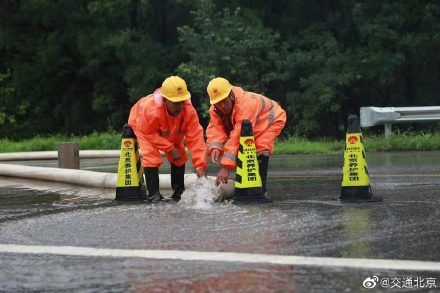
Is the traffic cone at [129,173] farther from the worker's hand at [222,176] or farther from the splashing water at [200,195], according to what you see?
the worker's hand at [222,176]

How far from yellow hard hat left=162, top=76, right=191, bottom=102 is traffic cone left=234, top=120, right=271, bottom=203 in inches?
29.9

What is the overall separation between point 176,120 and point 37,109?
1163 inches

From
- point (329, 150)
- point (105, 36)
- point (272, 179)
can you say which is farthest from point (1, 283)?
point (105, 36)

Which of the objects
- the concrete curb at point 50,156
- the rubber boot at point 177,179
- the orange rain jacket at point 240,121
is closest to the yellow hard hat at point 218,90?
the orange rain jacket at point 240,121

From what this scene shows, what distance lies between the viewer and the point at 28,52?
37.5 metres

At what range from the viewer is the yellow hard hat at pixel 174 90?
8665mm

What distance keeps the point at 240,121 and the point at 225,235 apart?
8.22 ft

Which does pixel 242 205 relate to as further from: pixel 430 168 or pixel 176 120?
pixel 430 168

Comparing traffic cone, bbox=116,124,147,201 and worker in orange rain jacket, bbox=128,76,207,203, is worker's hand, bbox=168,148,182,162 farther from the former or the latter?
traffic cone, bbox=116,124,147,201

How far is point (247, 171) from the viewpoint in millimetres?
8508

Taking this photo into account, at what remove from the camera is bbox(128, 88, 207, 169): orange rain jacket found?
8953 mm

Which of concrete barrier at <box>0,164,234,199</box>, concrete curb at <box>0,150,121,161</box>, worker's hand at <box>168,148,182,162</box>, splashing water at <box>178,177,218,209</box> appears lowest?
concrete curb at <box>0,150,121,161</box>

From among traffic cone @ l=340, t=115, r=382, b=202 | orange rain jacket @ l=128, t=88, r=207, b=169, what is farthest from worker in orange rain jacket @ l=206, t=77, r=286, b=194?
traffic cone @ l=340, t=115, r=382, b=202

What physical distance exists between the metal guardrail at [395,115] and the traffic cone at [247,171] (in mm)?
9871
